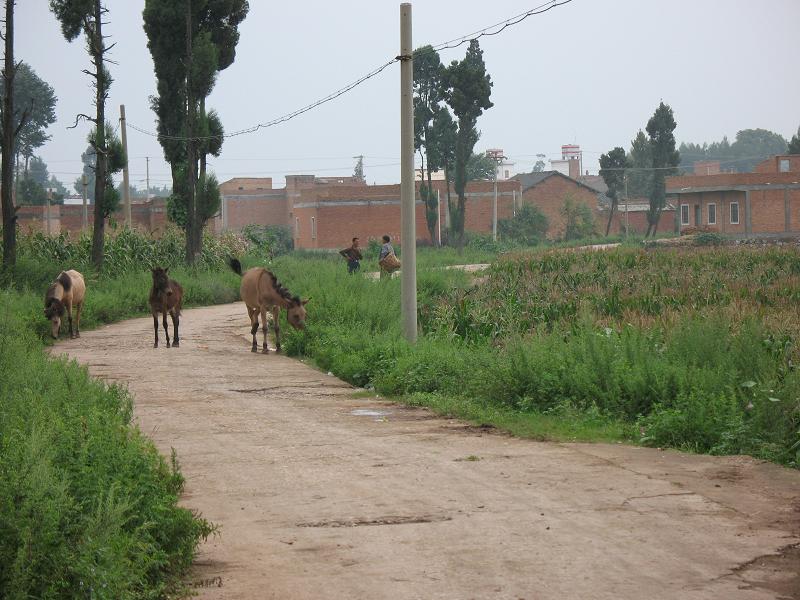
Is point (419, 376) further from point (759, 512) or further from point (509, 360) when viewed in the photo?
point (759, 512)

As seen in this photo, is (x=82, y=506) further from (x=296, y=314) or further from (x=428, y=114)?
(x=428, y=114)

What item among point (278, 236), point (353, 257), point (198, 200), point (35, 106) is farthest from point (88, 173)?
point (353, 257)

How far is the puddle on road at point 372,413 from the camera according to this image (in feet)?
43.2

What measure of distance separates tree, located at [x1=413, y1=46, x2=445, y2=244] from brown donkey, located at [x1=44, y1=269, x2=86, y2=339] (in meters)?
50.7

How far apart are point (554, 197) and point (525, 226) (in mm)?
7519

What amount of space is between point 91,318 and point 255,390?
481 inches

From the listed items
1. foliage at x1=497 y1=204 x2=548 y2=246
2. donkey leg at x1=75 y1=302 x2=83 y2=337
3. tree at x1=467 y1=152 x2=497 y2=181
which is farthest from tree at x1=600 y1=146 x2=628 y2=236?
donkey leg at x1=75 y1=302 x2=83 y2=337

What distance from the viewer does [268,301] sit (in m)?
21.4

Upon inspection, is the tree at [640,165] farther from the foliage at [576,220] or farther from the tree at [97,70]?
the tree at [97,70]

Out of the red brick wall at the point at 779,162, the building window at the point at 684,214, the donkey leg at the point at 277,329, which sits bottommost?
the donkey leg at the point at 277,329

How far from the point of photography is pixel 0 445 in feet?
22.8

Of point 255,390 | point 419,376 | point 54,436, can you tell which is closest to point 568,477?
point 54,436

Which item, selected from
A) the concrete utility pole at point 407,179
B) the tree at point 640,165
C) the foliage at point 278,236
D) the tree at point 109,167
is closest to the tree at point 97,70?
the tree at point 109,167

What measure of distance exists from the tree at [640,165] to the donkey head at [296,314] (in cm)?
8784
